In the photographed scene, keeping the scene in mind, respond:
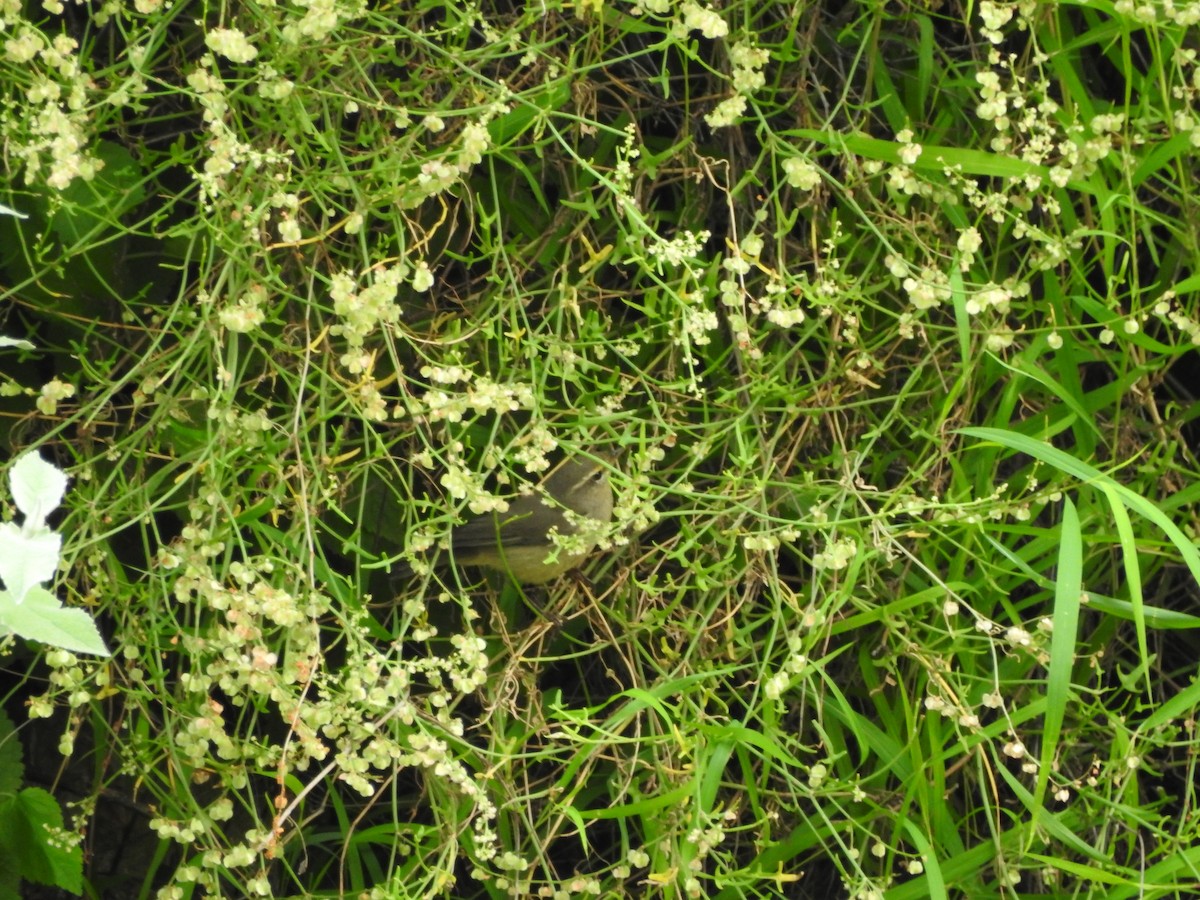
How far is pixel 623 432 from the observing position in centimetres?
208

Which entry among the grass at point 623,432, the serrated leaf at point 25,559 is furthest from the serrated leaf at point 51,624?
the grass at point 623,432

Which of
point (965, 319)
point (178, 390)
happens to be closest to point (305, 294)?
point (178, 390)

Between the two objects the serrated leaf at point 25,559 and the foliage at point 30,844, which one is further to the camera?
the foliage at point 30,844

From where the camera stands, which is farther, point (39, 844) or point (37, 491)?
point (39, 844)

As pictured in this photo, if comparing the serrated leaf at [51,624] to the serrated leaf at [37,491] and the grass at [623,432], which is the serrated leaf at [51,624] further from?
the grass at [623,432]

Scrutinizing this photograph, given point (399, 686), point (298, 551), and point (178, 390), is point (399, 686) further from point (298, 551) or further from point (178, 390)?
point (178, 390)

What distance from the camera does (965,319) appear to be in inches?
76.7

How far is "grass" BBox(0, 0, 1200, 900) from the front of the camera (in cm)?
175

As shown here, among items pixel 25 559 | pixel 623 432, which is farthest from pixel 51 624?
pixel 623 432

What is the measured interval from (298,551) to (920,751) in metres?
0.92

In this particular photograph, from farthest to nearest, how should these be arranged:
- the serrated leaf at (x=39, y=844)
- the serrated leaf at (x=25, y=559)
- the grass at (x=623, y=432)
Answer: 1. the serrated leaf at (x=39, y=844)
2. the grass at (x=623, y=432)
3. the serrated leaf at (x=25, y=559)

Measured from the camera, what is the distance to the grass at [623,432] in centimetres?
→ 175

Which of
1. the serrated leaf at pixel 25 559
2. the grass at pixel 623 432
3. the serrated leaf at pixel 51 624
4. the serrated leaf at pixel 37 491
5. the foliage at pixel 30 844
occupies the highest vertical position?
the serrated leaf at pixel 37 491

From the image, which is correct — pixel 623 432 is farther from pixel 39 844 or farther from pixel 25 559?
pixel 25 559
